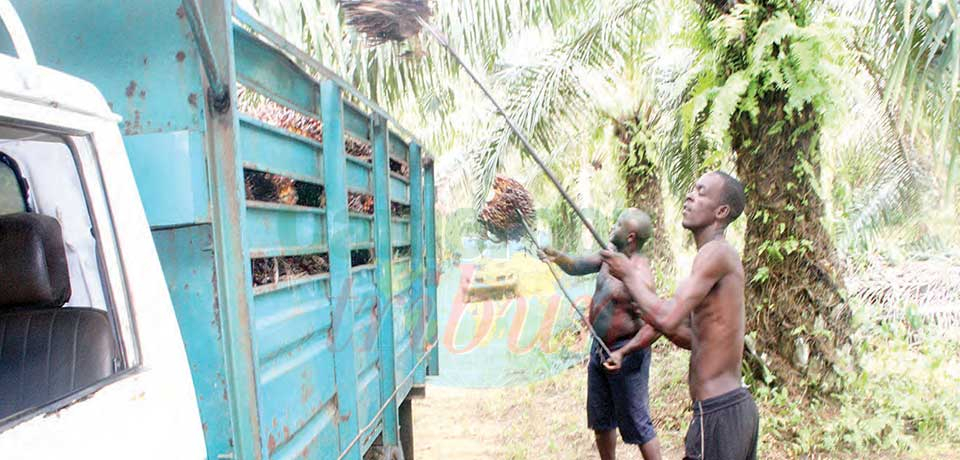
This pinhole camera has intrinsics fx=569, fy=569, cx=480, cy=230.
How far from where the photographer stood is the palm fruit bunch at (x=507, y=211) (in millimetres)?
3748

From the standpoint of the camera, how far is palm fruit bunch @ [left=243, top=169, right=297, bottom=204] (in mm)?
1939

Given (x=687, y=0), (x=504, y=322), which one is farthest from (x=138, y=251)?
(x=504, y=322)

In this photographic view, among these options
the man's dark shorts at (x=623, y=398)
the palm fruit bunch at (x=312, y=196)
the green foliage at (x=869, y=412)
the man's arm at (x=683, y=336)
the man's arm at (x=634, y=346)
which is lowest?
the green foliage at (x=869, y=412)

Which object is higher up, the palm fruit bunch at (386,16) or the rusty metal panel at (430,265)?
the palm fruit bunch at (386,16)

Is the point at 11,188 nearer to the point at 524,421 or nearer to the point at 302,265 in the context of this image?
the point at 302,265

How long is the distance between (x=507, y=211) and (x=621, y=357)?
3.89 feet

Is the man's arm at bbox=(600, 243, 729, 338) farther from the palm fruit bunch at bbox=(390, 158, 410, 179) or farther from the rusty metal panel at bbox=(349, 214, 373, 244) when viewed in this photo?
the palm fruit bunch at bbox=(390, 158, 410, 179)

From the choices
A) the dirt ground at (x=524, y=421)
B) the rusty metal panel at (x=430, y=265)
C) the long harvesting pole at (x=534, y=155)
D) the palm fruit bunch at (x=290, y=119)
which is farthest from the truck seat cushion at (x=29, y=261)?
the dirt ground at (x=524, y=421)

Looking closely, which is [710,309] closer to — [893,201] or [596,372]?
[596,372]

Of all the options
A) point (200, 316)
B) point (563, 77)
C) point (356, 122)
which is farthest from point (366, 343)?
point (563, 77)

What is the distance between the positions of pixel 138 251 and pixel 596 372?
267cm

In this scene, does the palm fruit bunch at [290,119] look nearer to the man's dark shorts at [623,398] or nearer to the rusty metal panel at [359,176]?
the rusty metal panel at [359,176]

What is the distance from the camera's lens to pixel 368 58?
5.53 meters

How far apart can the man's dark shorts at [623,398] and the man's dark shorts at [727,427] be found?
862mm
